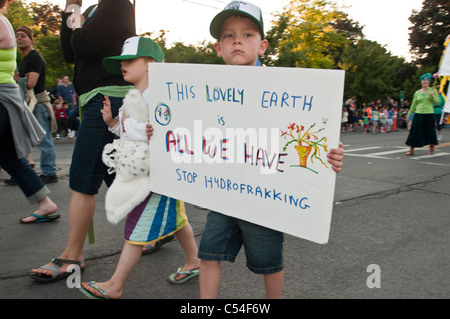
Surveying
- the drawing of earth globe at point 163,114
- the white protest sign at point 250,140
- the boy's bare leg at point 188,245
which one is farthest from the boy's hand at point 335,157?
the boy's bare leg at point 188,245

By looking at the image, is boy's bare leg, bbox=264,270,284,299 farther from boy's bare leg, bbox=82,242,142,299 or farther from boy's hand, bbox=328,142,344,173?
boy's bare leg, bbox=82,242,142,299

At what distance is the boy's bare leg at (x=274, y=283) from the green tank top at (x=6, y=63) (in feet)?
8.88

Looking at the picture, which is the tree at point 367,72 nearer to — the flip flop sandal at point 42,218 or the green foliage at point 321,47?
the green foliage at point 321,47

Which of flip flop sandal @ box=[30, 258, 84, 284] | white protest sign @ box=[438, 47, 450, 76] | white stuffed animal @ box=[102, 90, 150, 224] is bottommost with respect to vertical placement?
flip flop sandal @ box=[30, 258, 84, 284]

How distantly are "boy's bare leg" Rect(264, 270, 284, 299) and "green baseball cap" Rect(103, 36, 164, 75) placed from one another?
1.42 metres

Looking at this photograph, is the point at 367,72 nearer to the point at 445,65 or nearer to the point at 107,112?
the point at 445,65

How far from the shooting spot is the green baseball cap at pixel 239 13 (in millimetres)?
1826

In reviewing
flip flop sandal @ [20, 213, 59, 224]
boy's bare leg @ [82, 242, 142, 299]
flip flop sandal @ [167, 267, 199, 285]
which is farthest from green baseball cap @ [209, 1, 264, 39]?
flip flop sandal @ [20, 213, 59, 224]

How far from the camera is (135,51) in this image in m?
2.17

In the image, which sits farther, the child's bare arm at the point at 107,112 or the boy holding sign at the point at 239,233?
the child's bare arm at the point at 107,112

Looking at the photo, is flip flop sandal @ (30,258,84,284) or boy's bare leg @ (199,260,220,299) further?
flip flop sandal @ (30,258,84,284)

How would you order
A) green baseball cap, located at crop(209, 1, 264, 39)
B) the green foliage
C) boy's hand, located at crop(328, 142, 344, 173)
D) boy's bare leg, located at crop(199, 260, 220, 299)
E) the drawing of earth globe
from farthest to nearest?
the green foliage < the drawing of earth globe < boy's bare leg, located at crop(199, 260, 220, 299) < green baseball cap, located at crop(209, 1, 264, 39) < boy's hand, located at crop(328, 142, 344, 173)

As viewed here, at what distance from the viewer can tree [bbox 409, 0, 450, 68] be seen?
1494 inches
